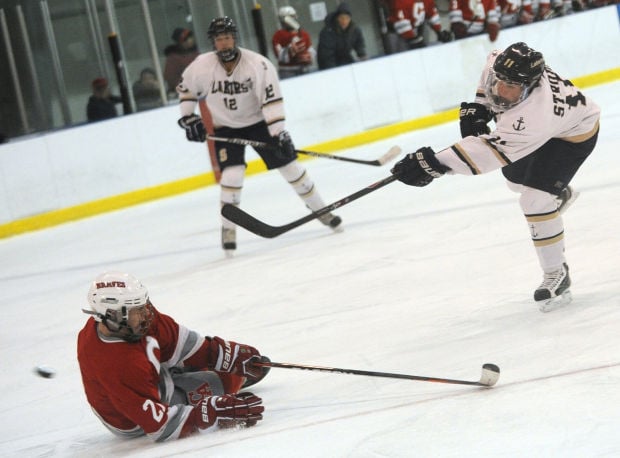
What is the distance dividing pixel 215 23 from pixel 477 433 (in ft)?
11.4

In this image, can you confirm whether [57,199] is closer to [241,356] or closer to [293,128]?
[293,128]

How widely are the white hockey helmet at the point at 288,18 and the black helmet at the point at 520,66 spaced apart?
618 cm

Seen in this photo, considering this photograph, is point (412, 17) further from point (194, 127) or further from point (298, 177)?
point (194, 127)

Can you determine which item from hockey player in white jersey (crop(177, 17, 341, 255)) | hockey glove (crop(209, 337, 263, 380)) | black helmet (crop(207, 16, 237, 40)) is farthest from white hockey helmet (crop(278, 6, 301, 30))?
hockey glove (crop(209, 337, 263, 380))

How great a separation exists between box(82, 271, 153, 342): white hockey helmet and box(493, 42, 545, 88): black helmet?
4.10ft

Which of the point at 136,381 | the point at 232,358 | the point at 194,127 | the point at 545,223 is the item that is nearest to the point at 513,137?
the point at 545,223

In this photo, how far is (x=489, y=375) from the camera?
8.41 feet

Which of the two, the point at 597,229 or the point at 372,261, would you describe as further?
the point at 372,261

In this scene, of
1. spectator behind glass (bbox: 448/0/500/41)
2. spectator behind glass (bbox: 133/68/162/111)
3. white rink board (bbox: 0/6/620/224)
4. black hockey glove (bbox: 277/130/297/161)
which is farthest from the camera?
spectator behind glass (bbox: 448/0/500/41)

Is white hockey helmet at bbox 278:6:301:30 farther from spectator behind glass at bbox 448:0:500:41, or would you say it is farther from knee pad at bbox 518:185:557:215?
knee pad at bbox 518:185:557:215

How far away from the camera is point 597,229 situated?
431 centimetres

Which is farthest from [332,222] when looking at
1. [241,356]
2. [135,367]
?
[135,367]

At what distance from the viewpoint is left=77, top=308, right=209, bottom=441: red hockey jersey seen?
102 inches

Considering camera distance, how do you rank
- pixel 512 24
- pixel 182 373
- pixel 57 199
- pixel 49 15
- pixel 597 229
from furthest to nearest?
pixel 512 24
pixel 49 15
pixel 57 199
pixel 597 229
pixel 182 373
